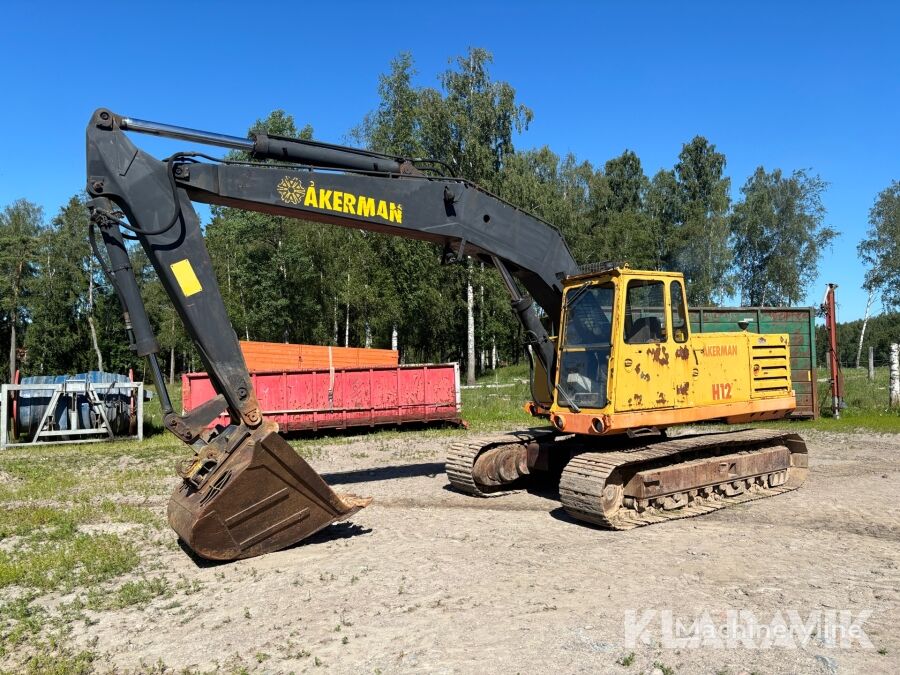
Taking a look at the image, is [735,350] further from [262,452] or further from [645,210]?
[645,210]

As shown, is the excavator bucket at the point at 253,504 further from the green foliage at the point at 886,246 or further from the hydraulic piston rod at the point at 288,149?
the green foliage at the point at 886,246

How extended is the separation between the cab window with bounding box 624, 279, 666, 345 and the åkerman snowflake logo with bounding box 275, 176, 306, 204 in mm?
3826

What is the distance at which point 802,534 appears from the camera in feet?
22.4

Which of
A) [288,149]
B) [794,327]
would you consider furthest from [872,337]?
[288,149]

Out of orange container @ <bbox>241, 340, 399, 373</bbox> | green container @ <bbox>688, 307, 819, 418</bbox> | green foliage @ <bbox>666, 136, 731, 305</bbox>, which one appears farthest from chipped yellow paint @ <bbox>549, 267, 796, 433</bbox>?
green foliage @ <bbox>666, 136, 731, 305</bbox>

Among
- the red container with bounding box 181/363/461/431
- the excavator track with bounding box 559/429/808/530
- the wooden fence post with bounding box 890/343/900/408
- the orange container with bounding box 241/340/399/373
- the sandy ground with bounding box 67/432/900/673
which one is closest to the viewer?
the sandy ground with bounding box 67/432/900/673

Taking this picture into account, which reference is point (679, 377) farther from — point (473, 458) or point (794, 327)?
point (794, 327)

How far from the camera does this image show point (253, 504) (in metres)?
6.07

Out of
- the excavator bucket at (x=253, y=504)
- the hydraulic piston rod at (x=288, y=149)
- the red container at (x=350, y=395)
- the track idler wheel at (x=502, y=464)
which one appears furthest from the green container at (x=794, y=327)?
the excavator bucket at (x=253, y=504)

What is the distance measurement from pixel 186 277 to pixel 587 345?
445 cm

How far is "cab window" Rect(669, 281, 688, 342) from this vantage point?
7.83 metres

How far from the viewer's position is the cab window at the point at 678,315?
783cm

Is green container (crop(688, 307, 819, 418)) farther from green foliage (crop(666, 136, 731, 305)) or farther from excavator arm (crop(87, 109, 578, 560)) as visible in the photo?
green foliage (crop(666, 136, 731, 305))

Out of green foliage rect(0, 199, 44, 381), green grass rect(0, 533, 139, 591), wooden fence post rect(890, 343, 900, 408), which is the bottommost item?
green grass rect(0, 533, 139, 591)
